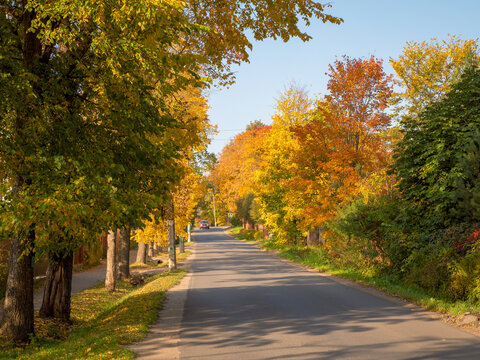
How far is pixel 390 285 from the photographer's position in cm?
1495

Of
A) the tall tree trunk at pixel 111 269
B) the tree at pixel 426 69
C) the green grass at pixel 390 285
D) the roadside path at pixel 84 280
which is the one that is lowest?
the roadside path at pixel 84 280

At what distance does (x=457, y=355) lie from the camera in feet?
23.3

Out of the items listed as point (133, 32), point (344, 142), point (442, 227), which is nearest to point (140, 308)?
point (133, 32)

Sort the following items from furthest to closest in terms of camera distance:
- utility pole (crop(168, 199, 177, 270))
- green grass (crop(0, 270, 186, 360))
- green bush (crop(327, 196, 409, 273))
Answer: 1. utility pole (crop(168, 199, 177, 270))
2. green bush (crop(327, 196, 409, 273))
3. green grass (crop(0, 270, 186, 360))

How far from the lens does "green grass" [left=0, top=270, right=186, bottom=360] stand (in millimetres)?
7828

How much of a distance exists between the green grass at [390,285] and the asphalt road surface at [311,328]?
47 centimetres

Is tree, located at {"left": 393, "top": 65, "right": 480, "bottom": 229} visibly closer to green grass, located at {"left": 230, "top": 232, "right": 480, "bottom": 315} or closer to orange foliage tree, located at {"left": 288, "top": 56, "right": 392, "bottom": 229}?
green grass, located at {"left": 230, "top": 232, "right": 480, "bottom": 315}

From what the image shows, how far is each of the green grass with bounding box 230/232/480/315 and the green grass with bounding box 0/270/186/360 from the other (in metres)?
6.50

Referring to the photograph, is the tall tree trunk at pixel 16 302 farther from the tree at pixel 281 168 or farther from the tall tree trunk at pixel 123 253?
the tree at pixel 281 168

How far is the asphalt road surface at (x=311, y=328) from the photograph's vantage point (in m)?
7.41

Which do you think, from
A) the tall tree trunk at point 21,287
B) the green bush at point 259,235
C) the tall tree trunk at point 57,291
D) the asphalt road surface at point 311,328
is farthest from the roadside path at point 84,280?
the green bush at point 259,235

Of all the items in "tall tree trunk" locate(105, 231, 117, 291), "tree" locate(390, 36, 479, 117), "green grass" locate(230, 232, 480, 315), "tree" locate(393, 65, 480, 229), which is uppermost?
"tree" locate(390, 36, 479, 117)

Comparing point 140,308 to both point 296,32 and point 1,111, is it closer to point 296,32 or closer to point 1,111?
point 1,111

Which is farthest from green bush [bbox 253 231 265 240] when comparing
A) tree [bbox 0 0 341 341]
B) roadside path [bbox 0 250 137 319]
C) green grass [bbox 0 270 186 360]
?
tree [bbox 0 0 341 341]
